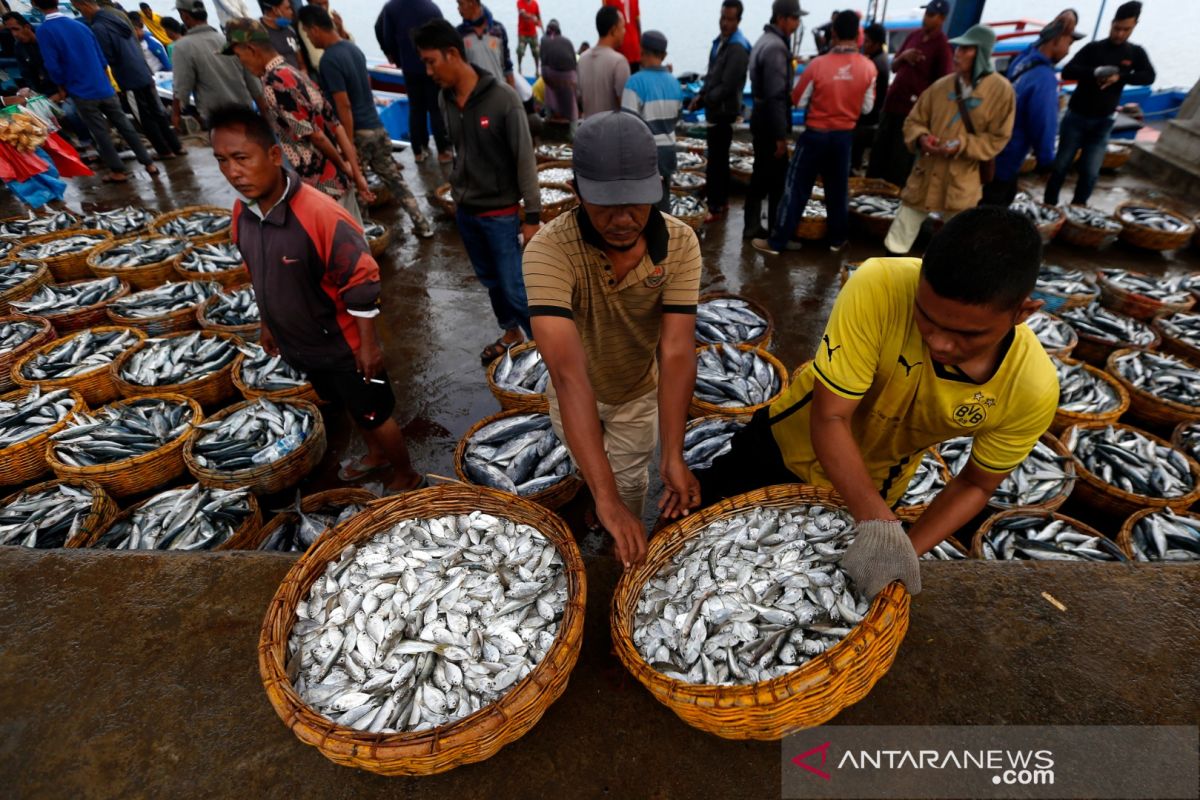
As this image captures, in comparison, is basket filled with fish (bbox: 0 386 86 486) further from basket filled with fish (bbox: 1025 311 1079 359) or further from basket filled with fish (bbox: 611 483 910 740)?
basket filled with fish (bbox: 1025 311 1079 359)

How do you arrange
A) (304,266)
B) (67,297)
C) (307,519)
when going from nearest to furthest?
(304,266) → (307,519) → (67,297)

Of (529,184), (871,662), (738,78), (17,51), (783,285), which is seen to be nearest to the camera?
(871,662)

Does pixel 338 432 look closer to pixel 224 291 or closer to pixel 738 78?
pixel 224 291

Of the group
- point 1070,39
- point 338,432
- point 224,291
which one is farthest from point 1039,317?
point 224,291

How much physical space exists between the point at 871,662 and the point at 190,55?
333 inches

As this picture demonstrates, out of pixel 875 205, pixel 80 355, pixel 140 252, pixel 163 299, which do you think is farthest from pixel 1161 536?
pixel 140 252

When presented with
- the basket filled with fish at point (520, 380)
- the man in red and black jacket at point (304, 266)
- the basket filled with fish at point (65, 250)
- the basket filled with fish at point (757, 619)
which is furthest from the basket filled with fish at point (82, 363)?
the basket filled with fish at point (757, 619)

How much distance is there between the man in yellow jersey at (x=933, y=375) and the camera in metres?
1.40

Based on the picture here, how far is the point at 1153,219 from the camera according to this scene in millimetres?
6629

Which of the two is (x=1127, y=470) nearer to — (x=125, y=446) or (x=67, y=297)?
(x=125, y=446)

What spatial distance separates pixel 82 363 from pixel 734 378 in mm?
4904

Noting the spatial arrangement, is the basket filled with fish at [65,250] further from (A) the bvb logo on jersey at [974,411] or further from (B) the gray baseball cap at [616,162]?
(A) the bvb logo on jersey at [974,411]

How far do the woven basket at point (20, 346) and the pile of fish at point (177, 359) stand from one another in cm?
86

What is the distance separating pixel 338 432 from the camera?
4.29m
